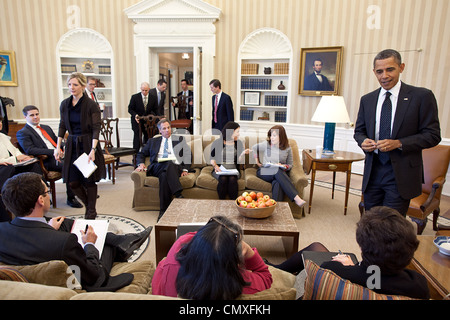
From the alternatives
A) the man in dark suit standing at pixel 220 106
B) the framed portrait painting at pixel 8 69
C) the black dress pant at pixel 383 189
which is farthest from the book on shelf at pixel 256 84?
the framed portrait painting at pixel 8 69

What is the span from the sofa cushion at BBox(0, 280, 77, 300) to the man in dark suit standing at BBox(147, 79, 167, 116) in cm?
557

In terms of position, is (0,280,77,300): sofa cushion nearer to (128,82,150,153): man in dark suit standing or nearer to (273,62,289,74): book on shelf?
(128,82,150,153): man in dark suit standing

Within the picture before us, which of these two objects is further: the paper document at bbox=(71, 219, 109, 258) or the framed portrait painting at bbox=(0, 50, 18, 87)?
the framed portrait painting at bbox=(0, 50, 18, 87)

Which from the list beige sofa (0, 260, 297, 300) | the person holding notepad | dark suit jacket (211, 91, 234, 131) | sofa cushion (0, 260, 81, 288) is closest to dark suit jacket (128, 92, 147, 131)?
dark suit jacket (211, 91, 234, 131)

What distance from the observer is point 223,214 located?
114 inches

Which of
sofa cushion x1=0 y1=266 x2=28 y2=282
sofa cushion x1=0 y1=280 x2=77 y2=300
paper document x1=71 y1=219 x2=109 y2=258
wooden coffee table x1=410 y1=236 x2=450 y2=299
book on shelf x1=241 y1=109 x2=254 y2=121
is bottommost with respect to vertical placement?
wooden coffee table x1=410 y1=236 x2=450 y2=299

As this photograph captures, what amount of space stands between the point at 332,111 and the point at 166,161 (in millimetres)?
2198

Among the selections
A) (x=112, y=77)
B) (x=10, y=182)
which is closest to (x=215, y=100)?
(x=112, y=77)

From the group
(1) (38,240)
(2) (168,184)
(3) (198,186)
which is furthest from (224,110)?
(1) (38,240)

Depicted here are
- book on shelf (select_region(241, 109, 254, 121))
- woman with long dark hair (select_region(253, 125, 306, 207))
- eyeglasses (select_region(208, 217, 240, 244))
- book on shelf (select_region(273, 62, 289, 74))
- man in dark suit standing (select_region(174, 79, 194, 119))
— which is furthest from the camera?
man in dark suit standing (select_region(174, 79, 194, 119))

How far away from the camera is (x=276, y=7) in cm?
626

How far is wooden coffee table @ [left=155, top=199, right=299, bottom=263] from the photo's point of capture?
2598 millimetres

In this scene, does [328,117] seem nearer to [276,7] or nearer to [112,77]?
[276,7]

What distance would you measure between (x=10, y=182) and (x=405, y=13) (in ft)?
20.1
